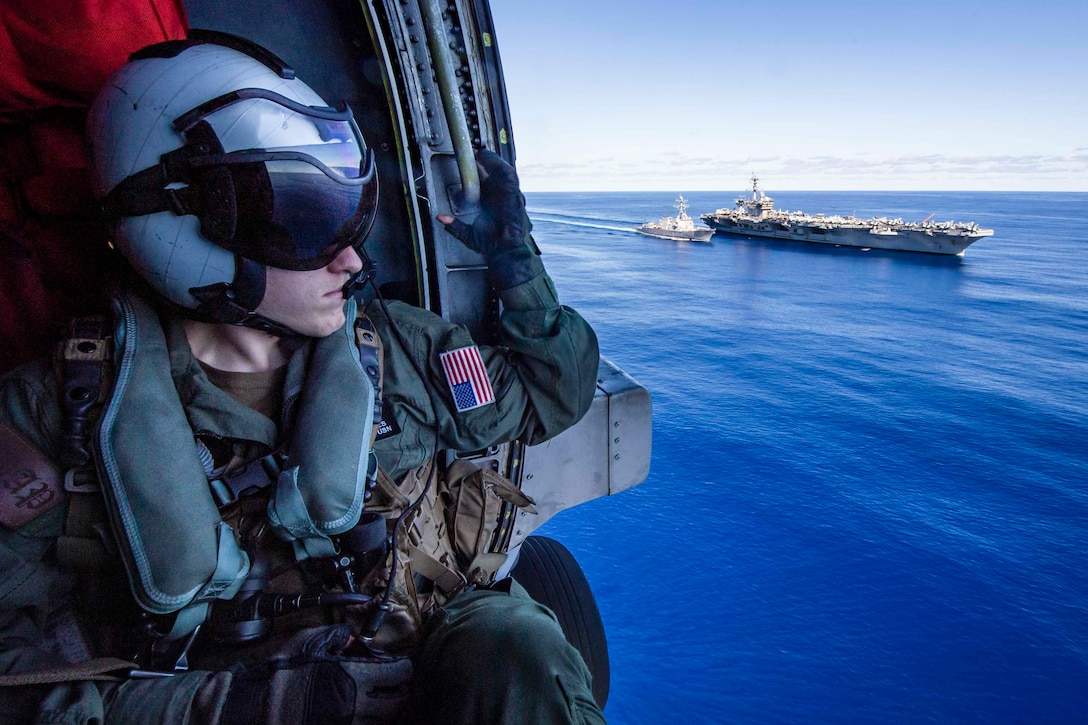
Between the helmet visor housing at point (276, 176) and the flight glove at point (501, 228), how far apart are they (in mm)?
460

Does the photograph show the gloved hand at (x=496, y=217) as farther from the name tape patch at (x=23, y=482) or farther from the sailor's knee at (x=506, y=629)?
the name tape patch at (x=23, y=482)

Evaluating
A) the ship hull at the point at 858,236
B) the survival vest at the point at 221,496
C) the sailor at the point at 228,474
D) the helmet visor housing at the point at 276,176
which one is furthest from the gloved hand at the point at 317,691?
the ship hull at the point at 858,236

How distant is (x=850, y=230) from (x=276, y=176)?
30.5 metres

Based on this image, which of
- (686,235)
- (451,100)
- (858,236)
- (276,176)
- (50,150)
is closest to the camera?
(276,176)

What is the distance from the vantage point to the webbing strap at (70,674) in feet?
2.84

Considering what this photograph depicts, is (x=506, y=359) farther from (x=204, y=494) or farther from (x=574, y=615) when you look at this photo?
(x=574, y=615)

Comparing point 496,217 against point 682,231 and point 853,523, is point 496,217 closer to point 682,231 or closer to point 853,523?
point 853,523

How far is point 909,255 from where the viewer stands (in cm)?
2553

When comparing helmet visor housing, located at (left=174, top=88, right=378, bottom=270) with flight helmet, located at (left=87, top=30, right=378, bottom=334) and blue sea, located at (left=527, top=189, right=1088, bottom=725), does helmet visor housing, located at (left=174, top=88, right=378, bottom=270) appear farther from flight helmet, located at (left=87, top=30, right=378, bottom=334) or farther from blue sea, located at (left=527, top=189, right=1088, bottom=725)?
blue sea, located at (left=527, top=189, right=1088, bottom=725)

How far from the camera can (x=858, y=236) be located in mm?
26969

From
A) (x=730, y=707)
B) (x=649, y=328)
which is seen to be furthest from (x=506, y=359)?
(x=649, y=328)

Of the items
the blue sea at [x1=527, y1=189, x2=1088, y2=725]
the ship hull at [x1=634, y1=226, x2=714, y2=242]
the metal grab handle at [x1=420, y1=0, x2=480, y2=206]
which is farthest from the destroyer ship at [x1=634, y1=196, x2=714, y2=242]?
the metal grab handle at [x1=420, y1=0, x2=480, y2=206]

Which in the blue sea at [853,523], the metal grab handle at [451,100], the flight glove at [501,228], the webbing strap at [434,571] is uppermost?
the metal grab handle at [451,100]


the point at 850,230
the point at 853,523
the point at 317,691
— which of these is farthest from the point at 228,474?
the point at 850,230
